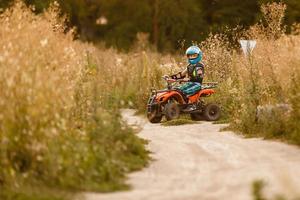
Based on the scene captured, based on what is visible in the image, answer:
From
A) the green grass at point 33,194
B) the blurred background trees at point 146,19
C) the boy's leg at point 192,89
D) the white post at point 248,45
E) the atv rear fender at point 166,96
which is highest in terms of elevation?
the blurred background trees at point 146,19

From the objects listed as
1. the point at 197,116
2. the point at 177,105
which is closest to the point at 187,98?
the point at 177,105

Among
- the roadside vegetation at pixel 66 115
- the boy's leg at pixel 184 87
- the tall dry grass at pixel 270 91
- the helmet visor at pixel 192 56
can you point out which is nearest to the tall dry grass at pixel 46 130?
the roadside vegetation at pixel 66 115

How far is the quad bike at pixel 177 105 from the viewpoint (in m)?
17.8

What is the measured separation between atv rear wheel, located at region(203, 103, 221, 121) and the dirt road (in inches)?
134

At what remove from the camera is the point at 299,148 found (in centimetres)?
1198

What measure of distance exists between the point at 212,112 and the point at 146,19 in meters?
30.2

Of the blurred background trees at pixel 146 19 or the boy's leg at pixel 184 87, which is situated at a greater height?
the blurred background trees at pixel 146 19

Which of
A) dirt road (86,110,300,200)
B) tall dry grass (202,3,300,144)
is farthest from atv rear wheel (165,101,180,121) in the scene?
dirt road (86,110,300,200)

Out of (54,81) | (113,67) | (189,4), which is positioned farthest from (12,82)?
(189,4)

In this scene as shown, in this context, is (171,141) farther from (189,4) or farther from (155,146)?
(189,4)

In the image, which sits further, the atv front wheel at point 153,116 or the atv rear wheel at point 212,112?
the atv rear wheel at point 212,112

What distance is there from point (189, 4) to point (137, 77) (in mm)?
22782

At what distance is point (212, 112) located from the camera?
712 inches

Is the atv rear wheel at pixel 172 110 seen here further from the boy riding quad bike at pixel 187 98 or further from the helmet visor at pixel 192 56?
the helmet visor at pixel 192 56
